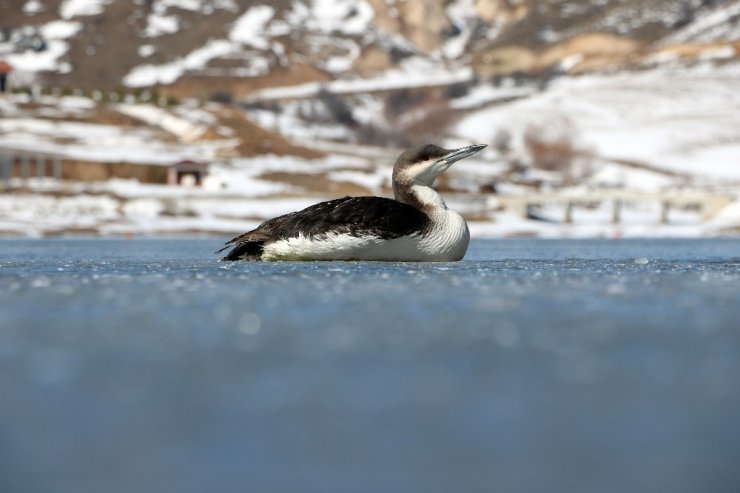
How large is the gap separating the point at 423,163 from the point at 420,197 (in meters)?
0.60

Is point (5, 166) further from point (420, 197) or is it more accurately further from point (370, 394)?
point (370, 394)

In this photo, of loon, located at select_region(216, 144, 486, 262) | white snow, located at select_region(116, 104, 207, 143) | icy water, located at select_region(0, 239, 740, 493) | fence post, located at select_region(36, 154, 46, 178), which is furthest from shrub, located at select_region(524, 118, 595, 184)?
icy water, located at select_region(0, 239, 740, 493)

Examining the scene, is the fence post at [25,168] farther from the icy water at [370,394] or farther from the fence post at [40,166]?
the icy water at [370,394]

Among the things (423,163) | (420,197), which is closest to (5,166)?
(423,163)

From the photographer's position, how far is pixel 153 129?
400ft

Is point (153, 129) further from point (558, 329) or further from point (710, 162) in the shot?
point (558, 329)

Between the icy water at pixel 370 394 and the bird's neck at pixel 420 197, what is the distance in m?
6.22

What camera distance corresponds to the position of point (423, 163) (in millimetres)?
16234

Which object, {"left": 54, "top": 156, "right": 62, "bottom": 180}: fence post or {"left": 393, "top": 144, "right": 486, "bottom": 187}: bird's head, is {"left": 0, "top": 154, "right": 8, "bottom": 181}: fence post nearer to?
{"left": 54, "top": 156, "right": 62, "bottom": 180}: fence post

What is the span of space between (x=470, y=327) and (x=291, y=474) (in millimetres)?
3783

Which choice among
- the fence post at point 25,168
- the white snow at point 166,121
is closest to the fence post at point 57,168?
the fence post at point 25,168

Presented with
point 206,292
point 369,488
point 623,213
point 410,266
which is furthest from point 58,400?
point 623,213

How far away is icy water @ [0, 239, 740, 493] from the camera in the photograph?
A: 12.5 feet

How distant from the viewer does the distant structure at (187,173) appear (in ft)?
308
